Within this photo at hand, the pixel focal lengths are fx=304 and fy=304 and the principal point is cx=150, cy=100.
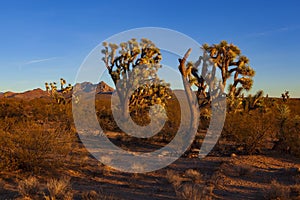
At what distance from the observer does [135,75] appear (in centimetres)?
1684

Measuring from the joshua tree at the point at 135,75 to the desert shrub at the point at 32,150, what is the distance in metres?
8.15

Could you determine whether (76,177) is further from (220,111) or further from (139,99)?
(139,99)

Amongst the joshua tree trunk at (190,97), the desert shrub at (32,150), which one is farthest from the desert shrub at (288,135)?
the desert shrub at (32,150)

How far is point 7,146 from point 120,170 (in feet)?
9.45

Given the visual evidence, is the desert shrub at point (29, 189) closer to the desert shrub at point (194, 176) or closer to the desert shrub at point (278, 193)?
the desert shrub at point (194, 176)

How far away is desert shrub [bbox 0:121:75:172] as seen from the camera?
733 cm

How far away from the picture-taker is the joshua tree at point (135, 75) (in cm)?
1658

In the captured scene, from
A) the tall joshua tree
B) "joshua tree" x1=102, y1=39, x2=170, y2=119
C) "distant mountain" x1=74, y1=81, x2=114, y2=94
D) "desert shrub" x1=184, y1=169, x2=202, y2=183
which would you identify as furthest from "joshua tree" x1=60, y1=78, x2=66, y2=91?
"desert shrub" x1=184, y1=169, x2=202, y2=183

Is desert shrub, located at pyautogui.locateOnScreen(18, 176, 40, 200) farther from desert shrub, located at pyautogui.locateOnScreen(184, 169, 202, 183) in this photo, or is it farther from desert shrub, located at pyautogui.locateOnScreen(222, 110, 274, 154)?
desert shrub, located at pyautogui.locateOnScreen(222, 110, 274, 154)

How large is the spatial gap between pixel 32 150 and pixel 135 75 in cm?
988

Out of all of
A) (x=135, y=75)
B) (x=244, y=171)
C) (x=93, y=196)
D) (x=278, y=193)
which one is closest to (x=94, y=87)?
(x=135, y=75)

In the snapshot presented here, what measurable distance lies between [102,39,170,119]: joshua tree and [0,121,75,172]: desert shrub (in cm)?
815

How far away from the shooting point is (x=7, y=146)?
7.45m

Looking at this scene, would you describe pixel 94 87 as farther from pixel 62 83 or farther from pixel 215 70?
pixel 62 83
